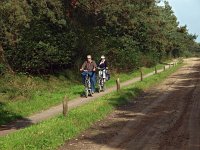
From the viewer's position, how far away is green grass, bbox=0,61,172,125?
634 inches

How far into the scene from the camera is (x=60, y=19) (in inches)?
1031

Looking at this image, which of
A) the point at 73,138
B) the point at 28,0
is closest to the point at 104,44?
the point at 28,0

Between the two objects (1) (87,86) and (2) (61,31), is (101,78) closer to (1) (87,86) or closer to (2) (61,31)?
(1) (87,86)

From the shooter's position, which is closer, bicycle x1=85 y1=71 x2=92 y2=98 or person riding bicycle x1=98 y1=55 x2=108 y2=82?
bicycle x1=85 y1=71 x2=92 y2=98

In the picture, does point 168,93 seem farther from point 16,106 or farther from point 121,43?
point 121,43

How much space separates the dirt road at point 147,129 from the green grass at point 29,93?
3.28 m

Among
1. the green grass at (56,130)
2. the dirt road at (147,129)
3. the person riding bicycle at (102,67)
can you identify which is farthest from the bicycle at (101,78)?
the green grass at (56,130)

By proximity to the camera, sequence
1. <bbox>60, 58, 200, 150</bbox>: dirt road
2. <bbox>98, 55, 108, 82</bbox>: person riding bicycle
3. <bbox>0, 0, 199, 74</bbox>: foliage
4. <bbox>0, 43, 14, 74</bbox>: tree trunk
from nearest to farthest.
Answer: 1. <bbox>60, 58, 200, 150</bbox>: dirt road
2. <bbox>0, 43, 14, 74</bbox>: tree trunk
3. <bbox>0, 0, 199, 74</bbox>: foliage
4. <bbox>98, 55, 108, 82</bbox>: person riding bicycle

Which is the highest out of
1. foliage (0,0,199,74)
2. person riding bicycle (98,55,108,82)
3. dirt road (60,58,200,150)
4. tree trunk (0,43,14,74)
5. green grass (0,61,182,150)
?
foliage (0,0,199,74)

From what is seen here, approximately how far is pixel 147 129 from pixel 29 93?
26.1 feet

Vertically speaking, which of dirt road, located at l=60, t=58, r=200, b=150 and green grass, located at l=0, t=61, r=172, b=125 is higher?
green grass, located at l=0, t=61, r=172, b=125

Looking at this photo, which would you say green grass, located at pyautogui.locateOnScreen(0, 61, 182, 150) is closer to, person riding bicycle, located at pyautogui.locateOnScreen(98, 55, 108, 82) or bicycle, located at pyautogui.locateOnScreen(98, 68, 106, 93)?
bicycle, located at pyautogui.locateOnScreen(98, 68, 106, 93)

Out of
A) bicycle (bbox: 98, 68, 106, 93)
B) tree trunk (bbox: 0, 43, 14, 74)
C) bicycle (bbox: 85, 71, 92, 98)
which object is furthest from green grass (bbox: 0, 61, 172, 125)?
bicycle (bbox: 98, 68, 106, 93)

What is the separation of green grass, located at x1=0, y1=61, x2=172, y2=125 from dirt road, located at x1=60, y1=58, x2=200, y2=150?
129 inches
